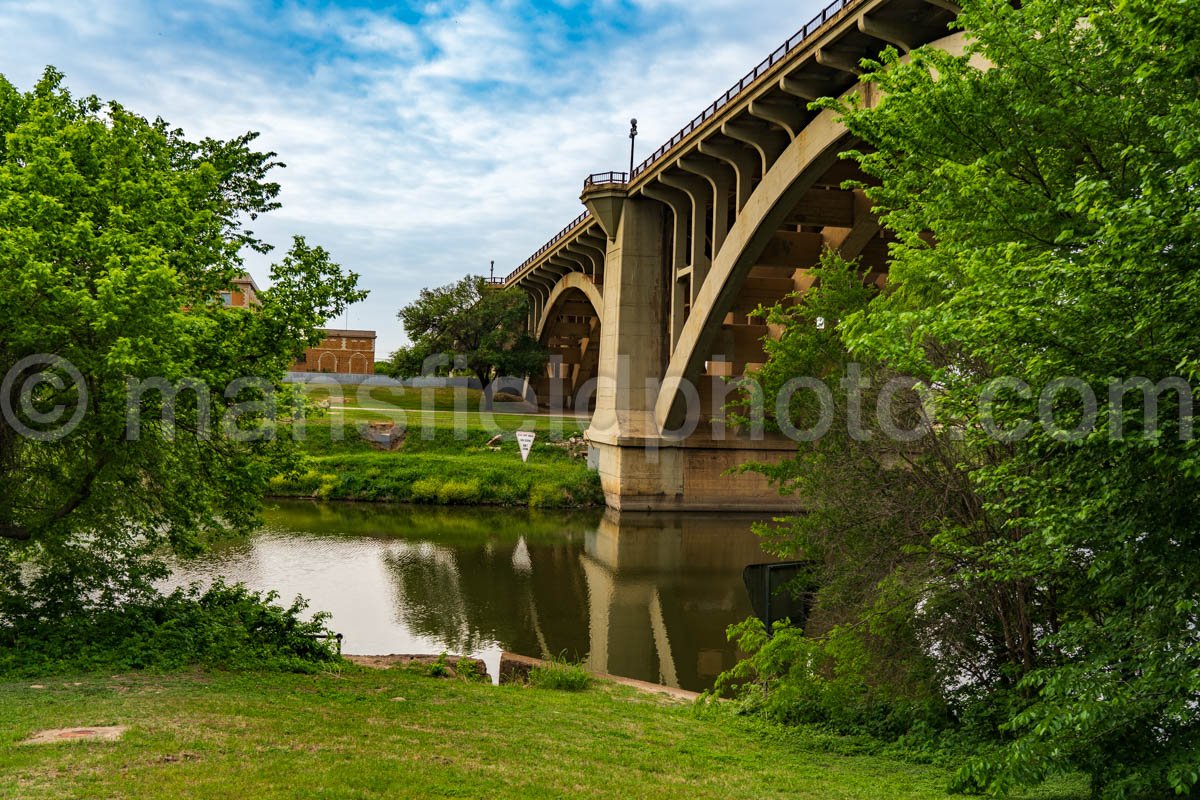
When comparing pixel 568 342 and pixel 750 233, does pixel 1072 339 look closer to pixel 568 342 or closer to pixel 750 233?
pixel 750 233

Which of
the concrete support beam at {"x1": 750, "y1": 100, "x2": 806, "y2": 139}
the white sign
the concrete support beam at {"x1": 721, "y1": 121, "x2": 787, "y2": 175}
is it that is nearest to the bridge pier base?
the white sign

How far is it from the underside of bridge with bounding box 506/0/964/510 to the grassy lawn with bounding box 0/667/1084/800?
16918mm

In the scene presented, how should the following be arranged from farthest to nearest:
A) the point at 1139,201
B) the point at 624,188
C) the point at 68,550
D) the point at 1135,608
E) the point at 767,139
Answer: the point at 624,188 → the point at 767,139 → the point at 68,550 → the point at 1135,608 → the point at 1139,201

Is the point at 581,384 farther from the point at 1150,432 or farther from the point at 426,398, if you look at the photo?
the point at 1150,432

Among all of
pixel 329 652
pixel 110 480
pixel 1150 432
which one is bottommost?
pixel 329 652

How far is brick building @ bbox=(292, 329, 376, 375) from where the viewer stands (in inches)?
3083

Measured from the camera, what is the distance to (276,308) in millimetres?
11703

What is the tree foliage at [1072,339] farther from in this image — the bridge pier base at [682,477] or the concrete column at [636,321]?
the concrete column at [636,321]

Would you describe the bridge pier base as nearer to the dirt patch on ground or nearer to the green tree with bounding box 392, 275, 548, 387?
the green tree with bounding box 392, 275, 548, 387

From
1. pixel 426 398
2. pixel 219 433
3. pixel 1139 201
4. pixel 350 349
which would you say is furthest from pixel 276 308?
pixel 350 349

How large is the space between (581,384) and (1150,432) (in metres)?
61.2

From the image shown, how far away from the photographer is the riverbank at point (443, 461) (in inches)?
1519

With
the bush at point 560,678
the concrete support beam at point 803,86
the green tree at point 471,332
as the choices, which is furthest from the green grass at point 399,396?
the bush at point 560,678

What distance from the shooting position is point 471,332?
208 ft
